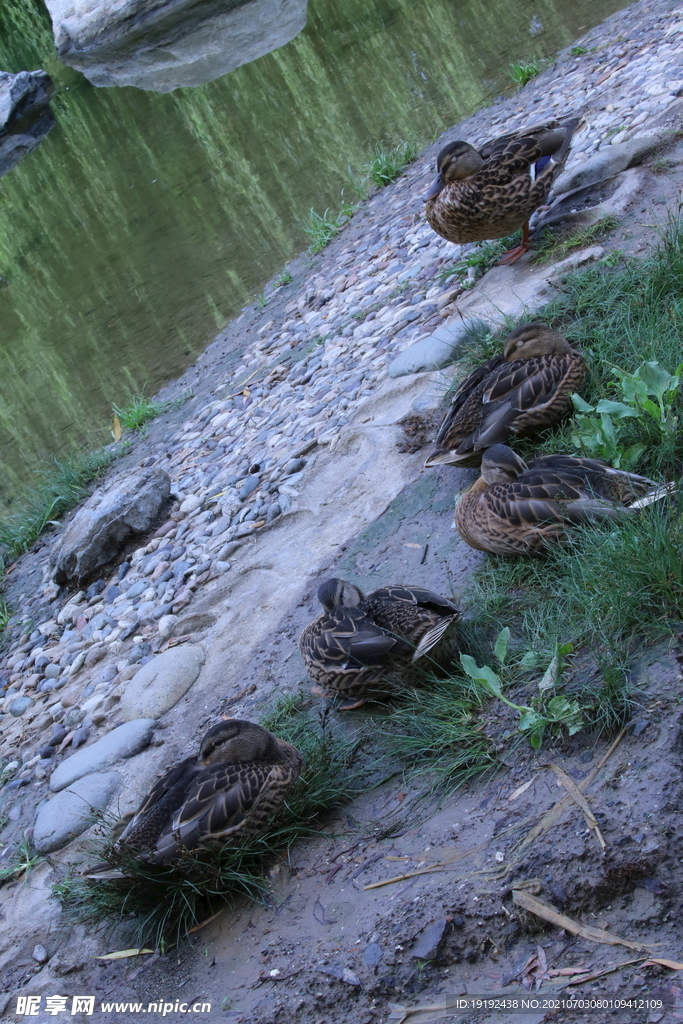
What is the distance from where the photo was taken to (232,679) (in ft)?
14.1

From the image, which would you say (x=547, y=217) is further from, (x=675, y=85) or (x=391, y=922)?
(x=391, y=922)

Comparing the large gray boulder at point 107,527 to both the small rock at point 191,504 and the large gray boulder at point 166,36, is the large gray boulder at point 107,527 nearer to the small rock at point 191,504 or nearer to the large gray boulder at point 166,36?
the small rock at point 191,504

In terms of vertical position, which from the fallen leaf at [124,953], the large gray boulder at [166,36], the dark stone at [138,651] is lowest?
the fallen leaf at [124,953]

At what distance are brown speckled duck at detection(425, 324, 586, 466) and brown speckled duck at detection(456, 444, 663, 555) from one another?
0.44 meters

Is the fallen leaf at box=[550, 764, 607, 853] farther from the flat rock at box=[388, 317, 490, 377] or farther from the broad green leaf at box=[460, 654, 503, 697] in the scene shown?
the flat rock at box=[388, 317, 490, 377]

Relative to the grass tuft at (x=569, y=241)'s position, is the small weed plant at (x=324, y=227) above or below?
above

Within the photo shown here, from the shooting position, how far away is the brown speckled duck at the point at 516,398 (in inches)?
161

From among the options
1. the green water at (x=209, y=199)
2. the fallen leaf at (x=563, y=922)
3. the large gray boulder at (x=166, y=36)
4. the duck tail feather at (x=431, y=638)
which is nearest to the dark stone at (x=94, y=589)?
the green water at (x=209, y=199)

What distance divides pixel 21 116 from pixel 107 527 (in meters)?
20.8

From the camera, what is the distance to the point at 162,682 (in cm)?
455

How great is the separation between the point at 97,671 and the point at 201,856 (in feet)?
7.72

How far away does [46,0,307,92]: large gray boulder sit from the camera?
18031 mm

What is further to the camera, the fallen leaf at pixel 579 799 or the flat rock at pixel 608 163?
the flat rock at pixel 608 163

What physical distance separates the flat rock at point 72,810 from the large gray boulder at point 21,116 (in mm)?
20271
